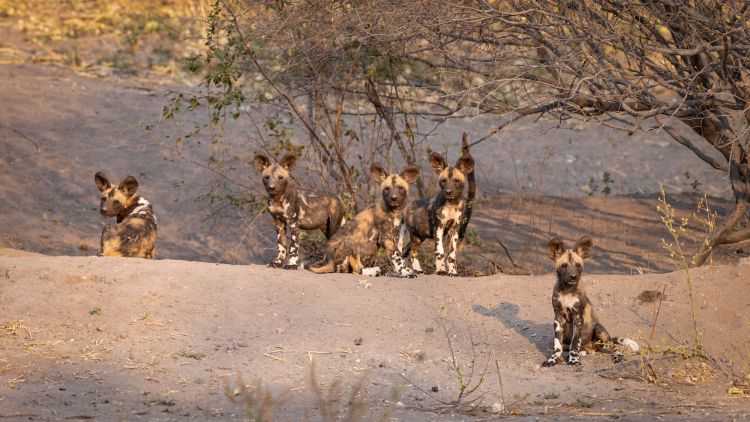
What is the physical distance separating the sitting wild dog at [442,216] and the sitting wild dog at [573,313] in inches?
71.7

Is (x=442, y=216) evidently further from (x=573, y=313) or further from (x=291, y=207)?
(x=573, y=313)

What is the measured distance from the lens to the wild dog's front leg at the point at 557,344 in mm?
7047

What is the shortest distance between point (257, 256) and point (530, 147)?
676 centimetres

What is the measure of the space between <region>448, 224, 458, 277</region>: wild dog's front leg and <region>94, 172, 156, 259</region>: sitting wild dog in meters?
2.47

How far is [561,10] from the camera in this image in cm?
909

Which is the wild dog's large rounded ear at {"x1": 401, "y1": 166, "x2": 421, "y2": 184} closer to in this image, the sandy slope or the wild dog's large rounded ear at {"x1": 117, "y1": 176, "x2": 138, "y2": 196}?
the sandy slope

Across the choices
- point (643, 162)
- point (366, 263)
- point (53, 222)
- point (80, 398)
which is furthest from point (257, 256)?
point (643, 162)

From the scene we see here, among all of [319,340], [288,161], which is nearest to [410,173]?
[288,161]

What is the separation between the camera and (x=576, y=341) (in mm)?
7059

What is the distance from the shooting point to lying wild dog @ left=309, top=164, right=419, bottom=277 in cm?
873

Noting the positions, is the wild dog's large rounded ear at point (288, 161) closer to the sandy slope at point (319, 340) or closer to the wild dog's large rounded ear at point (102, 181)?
the sandy slope at point (319, 340)

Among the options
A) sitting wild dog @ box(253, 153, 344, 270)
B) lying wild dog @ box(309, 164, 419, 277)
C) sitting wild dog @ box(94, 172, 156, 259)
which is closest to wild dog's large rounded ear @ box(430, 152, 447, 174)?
lying wild dog @ box(309, 164, 419, 277)

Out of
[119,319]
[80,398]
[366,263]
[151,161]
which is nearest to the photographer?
[80,398]

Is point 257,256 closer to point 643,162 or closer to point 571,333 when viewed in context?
point 571,333
